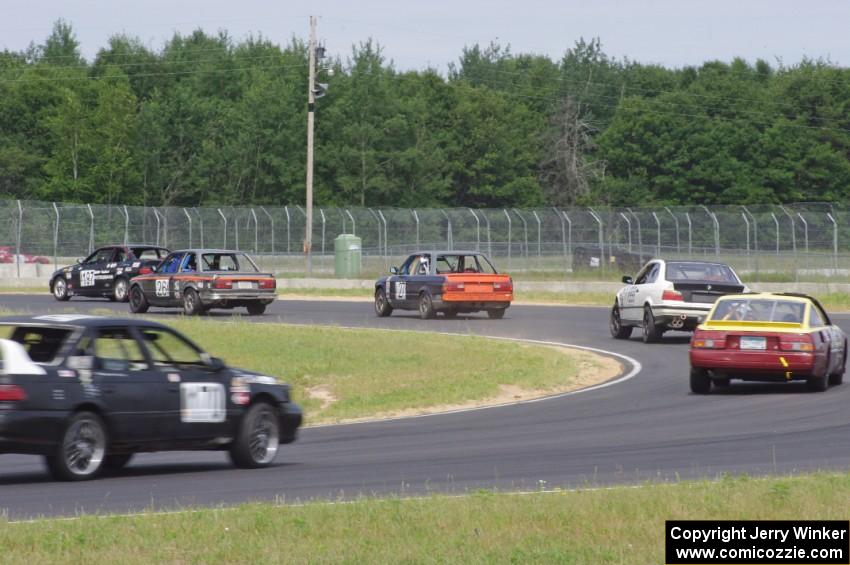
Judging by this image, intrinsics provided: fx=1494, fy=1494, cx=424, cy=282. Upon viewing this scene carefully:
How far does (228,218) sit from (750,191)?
49.1m

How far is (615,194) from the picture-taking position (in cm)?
10012

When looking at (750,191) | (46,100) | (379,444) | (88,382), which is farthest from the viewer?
(46,100)

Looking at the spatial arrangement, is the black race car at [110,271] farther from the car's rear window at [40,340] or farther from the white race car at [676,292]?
the car's rear window at [40,340]

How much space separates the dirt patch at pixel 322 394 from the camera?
846 inches

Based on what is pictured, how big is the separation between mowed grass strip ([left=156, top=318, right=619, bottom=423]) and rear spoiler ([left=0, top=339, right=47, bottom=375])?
770cm

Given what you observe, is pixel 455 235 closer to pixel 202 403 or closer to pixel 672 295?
pixel 672 295

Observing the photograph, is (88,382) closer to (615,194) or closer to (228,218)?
(228,218)

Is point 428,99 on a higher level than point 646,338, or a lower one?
higher

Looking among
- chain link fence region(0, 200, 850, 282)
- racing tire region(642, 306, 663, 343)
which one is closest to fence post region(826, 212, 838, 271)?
chain link fence region(0, 200, 850, 282)

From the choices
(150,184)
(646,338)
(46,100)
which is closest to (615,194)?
(150,184)

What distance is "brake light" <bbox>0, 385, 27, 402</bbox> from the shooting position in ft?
38.6

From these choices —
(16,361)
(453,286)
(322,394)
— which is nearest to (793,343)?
(322,394)

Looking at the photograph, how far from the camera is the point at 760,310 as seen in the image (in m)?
20.1

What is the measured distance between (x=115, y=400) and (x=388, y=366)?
37.6 feet
